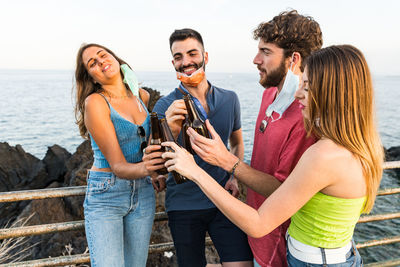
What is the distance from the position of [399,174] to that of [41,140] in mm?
44285

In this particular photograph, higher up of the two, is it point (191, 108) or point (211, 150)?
point (191, 108)

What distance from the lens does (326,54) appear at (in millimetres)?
1659

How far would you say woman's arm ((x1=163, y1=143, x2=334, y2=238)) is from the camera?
60.1 inches

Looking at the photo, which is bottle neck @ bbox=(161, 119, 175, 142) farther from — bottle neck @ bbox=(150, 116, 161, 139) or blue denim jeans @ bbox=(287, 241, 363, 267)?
blue denim jeans @ bbox=(287, 241, 363, 267)

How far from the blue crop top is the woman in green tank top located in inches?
39.1

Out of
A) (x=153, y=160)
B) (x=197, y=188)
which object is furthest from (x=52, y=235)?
(x=153, y=160)

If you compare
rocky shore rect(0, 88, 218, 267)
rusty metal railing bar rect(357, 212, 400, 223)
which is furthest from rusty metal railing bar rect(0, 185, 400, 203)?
rocky shore rect(0, 88, 218, 267)

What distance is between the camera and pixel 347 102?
62.7 inches

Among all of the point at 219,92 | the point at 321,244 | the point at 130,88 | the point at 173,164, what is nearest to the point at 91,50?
the point at 130,88

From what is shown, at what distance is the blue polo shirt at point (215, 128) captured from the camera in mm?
2729

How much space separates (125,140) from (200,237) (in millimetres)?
1209

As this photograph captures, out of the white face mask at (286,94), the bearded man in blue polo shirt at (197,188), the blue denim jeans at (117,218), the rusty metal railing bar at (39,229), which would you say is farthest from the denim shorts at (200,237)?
the white face mask at (286,94)

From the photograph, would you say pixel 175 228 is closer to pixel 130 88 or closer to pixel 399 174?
pixel 130 88

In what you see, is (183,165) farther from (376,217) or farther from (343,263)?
(376,217)
